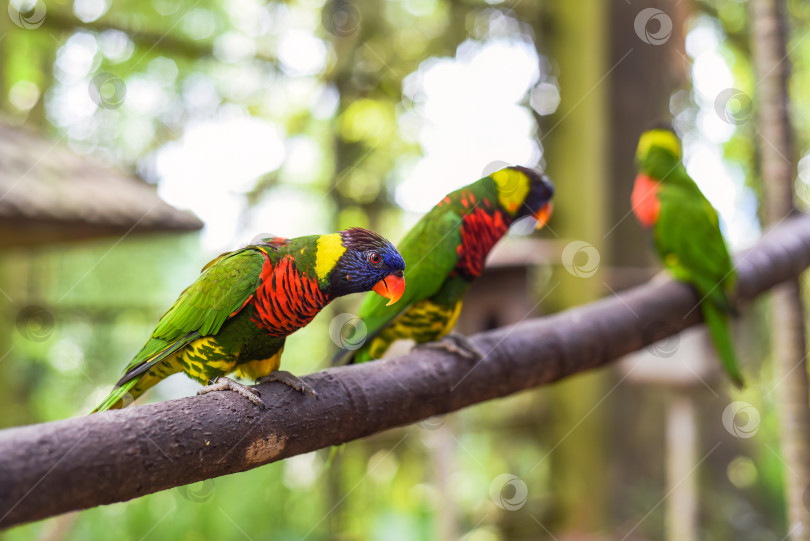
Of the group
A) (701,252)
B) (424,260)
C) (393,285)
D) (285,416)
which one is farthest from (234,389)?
(701,252)

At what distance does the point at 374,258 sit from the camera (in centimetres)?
66

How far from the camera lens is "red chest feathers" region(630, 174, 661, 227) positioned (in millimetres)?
1591

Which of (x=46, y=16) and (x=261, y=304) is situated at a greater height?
(x=46, y=16)

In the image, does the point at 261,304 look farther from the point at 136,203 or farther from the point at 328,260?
the point at 136,203

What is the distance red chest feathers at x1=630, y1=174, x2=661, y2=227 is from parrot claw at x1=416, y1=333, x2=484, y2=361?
808 millimetres

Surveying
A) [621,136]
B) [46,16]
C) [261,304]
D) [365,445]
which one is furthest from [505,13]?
[261,304]

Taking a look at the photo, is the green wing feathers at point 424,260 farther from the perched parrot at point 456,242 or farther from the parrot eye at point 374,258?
the parrot eye at point 374,258

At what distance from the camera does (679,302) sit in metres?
1.49

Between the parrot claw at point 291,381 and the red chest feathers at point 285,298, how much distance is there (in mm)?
96

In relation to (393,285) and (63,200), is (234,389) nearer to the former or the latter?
(393,285)

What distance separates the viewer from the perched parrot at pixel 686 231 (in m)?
1.50

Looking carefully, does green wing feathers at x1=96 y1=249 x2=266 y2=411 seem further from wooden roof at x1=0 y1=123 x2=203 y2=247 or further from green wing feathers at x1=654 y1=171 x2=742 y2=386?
green wing feathers at x1=654 y1=171 x2=742 y2=386

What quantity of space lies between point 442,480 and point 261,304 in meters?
1.68

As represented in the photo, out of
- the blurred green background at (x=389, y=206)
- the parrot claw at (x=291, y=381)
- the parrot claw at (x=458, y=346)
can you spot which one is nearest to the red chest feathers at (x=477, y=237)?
the parrot claw at (x=458, y=346)
